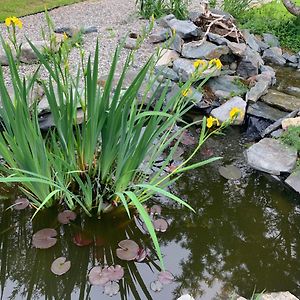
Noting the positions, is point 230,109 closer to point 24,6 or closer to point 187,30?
point 187,30

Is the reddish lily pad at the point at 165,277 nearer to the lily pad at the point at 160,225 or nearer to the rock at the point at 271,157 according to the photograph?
the lily pad at the point at 160,225

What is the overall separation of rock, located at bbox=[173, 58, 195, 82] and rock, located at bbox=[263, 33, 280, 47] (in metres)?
2.27

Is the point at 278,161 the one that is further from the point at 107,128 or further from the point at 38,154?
the point at 38,154

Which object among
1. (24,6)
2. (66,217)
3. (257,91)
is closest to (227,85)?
(257,91)

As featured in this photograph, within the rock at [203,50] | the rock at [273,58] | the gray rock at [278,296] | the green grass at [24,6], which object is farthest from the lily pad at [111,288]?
the green grass at [24,6]

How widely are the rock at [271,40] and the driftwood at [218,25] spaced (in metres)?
1.05

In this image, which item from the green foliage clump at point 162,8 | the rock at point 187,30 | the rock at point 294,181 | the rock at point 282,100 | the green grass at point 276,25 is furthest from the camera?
the green grass at point 276,25

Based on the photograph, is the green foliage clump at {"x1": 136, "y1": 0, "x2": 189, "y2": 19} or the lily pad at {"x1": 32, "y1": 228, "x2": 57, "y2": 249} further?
the green foliage clump at {"x1": 136, "y1": 0, "x2": 189, "y2": 19}

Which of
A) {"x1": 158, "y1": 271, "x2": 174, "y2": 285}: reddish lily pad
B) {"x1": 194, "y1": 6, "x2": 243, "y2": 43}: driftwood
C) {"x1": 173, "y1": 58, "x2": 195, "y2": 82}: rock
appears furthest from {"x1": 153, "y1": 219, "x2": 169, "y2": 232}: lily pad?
{"x1": 194, "y1": 6, "x2": 243, "y2": 43}: driftwood

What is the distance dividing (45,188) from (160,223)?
2.47ft

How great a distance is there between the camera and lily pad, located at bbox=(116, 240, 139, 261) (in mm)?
2410

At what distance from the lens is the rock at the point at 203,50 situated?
4.77 meters

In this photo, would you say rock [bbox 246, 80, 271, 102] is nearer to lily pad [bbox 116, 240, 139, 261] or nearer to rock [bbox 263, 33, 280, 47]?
rock [bbox 263, 33, 280, 47]

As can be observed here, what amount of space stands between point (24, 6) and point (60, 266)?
5.62 metres
